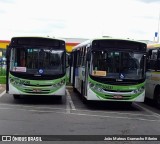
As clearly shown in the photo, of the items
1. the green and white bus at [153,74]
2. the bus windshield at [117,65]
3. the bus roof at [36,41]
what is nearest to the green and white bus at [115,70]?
the bus windshield at [117,65]

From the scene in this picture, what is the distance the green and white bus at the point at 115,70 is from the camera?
55.2 ft

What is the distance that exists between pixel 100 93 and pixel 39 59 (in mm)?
2918

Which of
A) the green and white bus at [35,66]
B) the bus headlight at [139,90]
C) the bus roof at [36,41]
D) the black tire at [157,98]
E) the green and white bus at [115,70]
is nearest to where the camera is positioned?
the green and white bus at [115,70]

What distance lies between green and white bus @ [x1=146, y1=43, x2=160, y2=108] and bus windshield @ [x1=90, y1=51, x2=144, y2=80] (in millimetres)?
1466

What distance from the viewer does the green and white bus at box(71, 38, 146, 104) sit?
16.8 meters

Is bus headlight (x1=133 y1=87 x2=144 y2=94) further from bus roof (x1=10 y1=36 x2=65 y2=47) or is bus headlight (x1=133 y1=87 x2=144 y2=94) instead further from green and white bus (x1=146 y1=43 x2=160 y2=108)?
bus roof (x1=10 y1=36 x2=65 y2=47)

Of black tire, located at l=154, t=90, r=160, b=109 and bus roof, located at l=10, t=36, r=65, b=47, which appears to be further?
black tire, located at l=154, t=90, r=160, b=109

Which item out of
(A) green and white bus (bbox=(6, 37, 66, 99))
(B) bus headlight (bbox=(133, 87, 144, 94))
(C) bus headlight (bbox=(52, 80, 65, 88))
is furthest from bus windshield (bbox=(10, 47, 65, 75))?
(B) bus headlight (bbox=(133, 87, 144, 94))

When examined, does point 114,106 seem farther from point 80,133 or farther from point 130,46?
point 80,133

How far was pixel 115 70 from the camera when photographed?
16.9 m

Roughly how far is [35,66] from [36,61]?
0.70 ft

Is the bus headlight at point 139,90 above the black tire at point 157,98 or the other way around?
above

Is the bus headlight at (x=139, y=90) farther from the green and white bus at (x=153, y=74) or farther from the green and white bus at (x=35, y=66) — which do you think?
the green and white bus at (x=35, y=66)

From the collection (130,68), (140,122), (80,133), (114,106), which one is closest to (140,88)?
(130,68)
